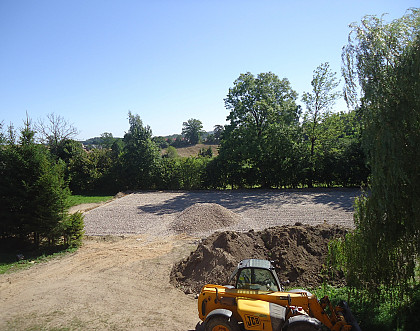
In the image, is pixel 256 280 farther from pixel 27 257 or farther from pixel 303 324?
pixel 27 257

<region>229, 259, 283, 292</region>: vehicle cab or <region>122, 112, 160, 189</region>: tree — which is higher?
<region>122, 112, 160, 189</region>: tree

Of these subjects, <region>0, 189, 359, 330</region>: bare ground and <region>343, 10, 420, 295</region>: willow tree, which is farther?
<region>0, 189, 359, 330</region>: bare ground

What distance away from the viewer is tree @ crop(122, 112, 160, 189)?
2659cm

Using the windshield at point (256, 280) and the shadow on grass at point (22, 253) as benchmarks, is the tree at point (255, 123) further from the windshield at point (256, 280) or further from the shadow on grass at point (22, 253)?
the windshield at point (256, 280)

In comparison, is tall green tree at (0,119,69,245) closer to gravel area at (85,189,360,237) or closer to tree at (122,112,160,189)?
gravel area at (85,189,360,237)

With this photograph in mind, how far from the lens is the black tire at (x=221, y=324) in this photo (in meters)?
5.31

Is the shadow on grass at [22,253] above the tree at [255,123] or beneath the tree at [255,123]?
beneath

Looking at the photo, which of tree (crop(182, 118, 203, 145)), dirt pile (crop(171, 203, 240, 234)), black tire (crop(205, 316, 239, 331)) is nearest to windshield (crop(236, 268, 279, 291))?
black tire (crop(205, 316, 239, 331))

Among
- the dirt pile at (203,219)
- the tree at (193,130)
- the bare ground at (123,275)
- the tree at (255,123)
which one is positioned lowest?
the bare ground at (123,275)

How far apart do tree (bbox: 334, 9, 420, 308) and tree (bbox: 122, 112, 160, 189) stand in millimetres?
22334

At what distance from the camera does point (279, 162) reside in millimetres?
24047

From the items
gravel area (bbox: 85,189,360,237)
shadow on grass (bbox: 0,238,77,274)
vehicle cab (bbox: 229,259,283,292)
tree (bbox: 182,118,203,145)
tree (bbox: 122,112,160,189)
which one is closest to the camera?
vehicle cab (bbox: 229,259,283,292)

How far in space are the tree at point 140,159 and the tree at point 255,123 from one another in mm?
6676

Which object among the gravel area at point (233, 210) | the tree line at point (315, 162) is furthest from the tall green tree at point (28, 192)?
the gravel area at point (233, 210)
